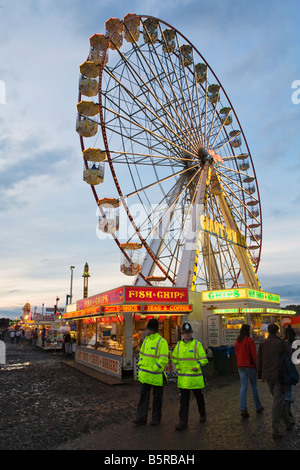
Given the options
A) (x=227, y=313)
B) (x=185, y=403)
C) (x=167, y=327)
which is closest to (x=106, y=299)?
(x=167, y=327)

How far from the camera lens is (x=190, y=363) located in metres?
5.58

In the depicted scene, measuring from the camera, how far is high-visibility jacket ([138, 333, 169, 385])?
5617mm

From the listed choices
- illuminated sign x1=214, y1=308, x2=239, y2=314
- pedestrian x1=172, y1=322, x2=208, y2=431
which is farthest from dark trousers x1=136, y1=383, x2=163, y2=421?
illuminated sign x1=214, y1=308, x2=239, y2=314

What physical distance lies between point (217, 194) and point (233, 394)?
16.0 meters

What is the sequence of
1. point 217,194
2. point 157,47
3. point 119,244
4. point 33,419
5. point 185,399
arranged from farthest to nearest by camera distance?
point 217,194, point 157,47, point 119,244, point 33,419, point 185,399

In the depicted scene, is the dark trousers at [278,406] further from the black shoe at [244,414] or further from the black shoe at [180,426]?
the black shoe at [180,426]

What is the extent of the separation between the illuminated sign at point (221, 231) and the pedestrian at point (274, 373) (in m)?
13.6

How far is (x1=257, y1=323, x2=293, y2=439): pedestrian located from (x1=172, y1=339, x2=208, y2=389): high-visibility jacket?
0.91 meters

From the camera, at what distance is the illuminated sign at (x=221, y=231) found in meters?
19.3

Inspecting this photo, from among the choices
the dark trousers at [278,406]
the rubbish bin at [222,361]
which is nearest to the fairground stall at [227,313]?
the rubbish bin at [222,361]

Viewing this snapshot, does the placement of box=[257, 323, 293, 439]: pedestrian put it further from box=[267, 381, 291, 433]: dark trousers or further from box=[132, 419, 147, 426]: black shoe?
box=[132, 419, 147, 426]: black shoe
